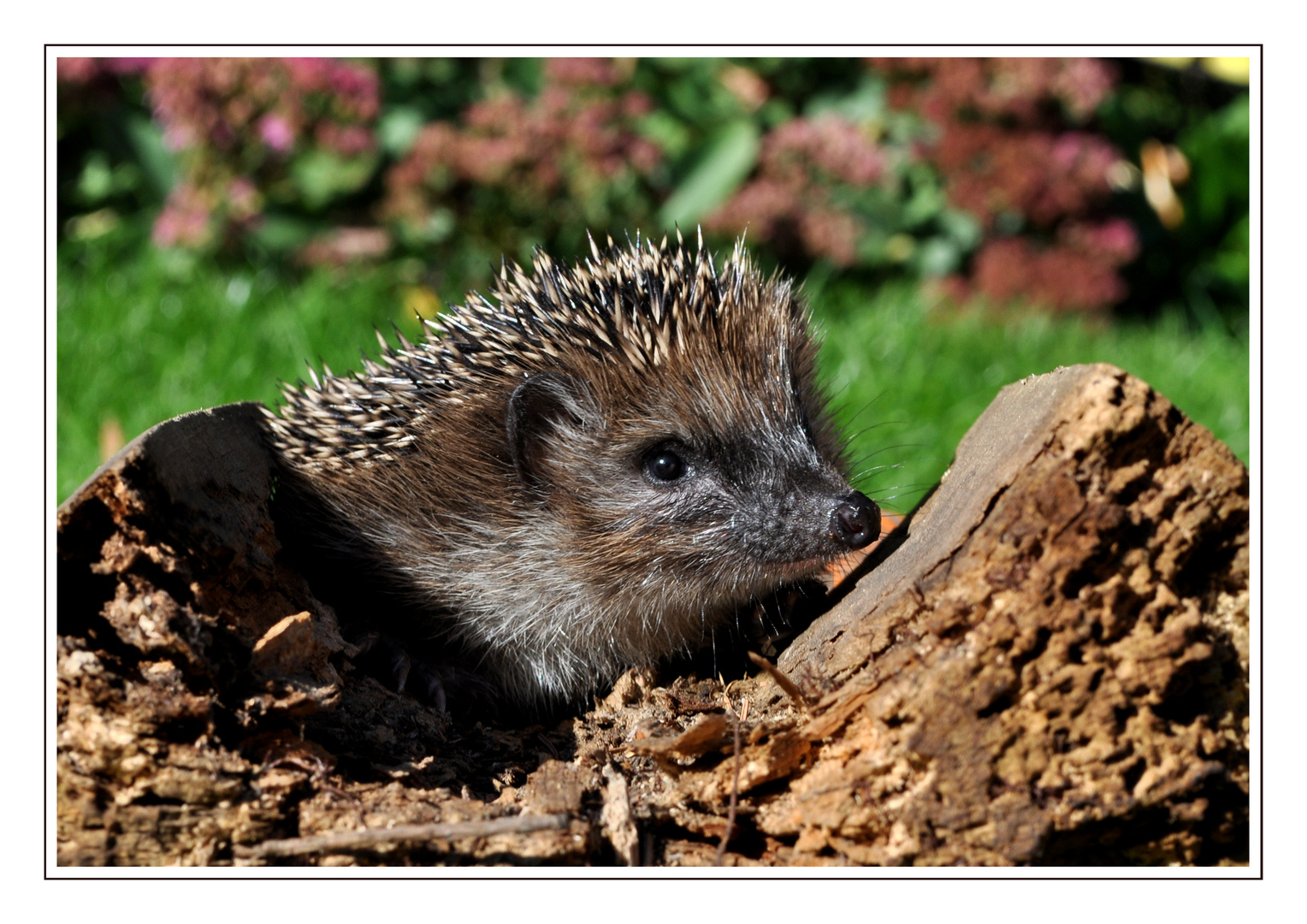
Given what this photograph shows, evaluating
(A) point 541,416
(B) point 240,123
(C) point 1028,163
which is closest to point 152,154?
(B) point 240,123

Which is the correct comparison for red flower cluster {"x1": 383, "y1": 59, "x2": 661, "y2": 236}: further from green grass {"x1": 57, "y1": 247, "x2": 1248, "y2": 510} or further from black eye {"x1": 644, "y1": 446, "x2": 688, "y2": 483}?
black eye {"x1": 644, "y1": 446, "x2": 688, "y2": 483}

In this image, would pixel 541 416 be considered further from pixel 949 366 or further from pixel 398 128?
pixel 398 128

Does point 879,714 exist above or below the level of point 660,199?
below

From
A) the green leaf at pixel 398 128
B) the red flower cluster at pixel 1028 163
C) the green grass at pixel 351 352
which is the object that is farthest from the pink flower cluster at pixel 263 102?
the red flower cluster at pixel 1028 163

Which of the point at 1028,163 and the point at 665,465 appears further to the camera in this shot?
the point at 1028,163

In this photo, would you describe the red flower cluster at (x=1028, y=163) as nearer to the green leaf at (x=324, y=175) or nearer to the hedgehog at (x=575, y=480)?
the green leaf at (x=324, y=175)

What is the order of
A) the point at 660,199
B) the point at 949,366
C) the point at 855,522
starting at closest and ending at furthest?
the point at 855,522
the point at 949,366
the point at 660,199

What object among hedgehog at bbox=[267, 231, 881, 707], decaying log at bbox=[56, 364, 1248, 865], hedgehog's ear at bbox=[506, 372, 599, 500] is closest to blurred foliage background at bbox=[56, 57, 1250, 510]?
hedgehog at bbox=[267, 231, 881, 707]
